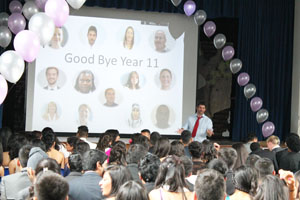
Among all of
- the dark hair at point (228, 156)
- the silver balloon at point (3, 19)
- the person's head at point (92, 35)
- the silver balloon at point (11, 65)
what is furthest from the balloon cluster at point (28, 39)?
the dark hair at point (228, 156)

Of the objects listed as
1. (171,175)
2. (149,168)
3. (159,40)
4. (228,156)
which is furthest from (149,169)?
(159,40)

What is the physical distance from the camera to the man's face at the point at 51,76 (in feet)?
25.0

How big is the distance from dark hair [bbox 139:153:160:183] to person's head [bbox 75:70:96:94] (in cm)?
500

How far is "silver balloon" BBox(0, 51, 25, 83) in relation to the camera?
467 centimetres

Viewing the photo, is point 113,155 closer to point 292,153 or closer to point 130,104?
point 292,153

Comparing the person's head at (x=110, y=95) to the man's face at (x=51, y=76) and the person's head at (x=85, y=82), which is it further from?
the man's face at (x=51, y=76)

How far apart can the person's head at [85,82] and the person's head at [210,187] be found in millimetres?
5771

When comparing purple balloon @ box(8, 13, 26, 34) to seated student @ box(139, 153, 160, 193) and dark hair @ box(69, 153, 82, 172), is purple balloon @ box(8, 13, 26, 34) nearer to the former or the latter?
dark hair @ box(69, 153, 82, 172)

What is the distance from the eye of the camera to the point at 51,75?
7637 millimetres

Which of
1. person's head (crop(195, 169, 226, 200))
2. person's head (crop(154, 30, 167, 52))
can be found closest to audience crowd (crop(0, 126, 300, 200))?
person's head (crop(195, 169, 226, 200))

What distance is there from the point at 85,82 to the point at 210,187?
5.87m

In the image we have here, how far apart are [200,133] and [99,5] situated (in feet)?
9.41

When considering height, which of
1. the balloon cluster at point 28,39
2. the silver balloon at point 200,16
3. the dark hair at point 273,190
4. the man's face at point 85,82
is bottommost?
the dark hair at point 273,190

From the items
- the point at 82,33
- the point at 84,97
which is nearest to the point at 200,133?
the point at 84,97
